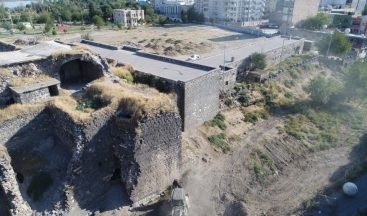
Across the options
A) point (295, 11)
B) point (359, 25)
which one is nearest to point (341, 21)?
point (359, 25)

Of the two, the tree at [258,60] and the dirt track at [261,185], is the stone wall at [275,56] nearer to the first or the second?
the tree at [258,60]

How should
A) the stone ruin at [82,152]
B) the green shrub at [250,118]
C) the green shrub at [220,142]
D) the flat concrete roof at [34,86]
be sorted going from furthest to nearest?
the green shrub at [250,118] → the green shrub at [220,142] → the flat concrete roof at [34,86] → the stone ruin at [82,152]

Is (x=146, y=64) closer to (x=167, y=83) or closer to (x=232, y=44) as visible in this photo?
(x=167, y=83)

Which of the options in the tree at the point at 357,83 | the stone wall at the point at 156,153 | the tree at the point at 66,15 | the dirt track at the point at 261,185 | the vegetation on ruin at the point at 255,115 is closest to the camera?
the stone wall at the point at 156,153

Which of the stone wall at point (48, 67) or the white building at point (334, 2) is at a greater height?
the white building at point (334, 2)

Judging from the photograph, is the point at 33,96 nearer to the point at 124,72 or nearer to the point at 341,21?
the point at 124,72

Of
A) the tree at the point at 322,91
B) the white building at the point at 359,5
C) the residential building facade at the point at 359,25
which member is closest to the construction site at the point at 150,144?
the tree at the point at 322,91

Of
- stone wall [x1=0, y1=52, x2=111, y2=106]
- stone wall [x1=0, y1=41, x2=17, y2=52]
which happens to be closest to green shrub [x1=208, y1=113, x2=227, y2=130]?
stone wall [x1=0, y1=52, x2=111, y2=106]
